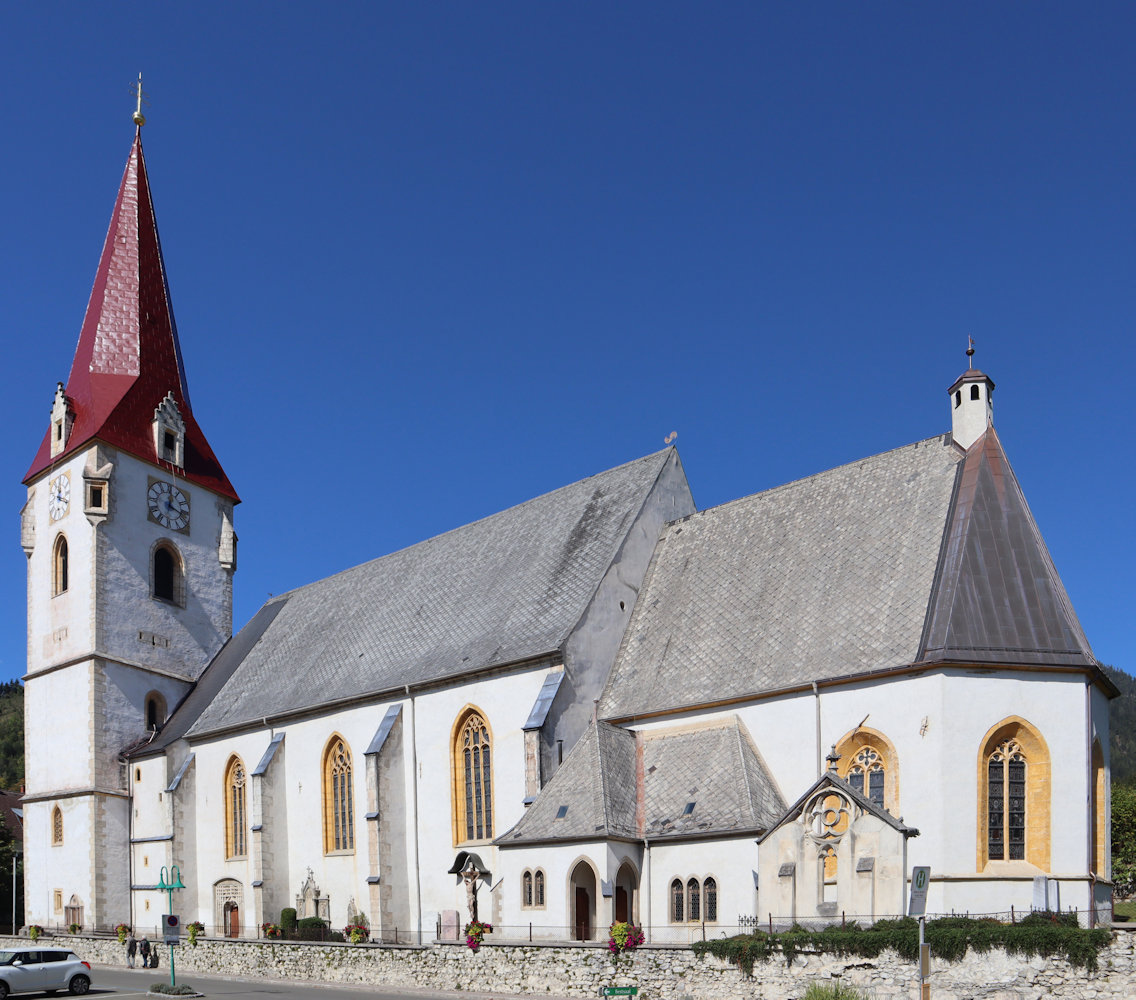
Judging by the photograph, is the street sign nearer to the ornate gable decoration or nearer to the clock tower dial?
the clock tower dial

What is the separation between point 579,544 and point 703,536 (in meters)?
3.69

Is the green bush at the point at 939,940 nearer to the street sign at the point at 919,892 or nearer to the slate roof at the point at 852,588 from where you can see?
the street sign at the point at 919,892

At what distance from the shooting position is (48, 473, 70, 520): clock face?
152 ft

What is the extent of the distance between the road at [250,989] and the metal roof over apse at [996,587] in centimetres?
1136

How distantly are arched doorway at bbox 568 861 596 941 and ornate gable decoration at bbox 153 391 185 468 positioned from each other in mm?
27963

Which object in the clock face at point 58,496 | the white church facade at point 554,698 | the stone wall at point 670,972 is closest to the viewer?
the stone wall at point 670,972

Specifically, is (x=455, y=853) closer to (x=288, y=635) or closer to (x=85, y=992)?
(x=85, y=992)

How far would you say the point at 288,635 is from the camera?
147ft

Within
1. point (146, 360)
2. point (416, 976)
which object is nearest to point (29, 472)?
point (146, 360)

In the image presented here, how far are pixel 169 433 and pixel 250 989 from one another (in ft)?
84.6

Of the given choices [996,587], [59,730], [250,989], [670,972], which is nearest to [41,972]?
[250,989]

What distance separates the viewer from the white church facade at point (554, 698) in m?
24.6

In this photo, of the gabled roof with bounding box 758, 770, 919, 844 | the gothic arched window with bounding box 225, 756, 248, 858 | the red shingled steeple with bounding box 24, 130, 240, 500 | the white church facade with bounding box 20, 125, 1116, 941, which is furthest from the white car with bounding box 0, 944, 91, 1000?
the red shingled steeple with bounding box 24, 130, 240, 500

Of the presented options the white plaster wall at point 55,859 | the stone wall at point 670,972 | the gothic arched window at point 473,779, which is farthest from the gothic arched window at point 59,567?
the gothic arched window at point 473,779
